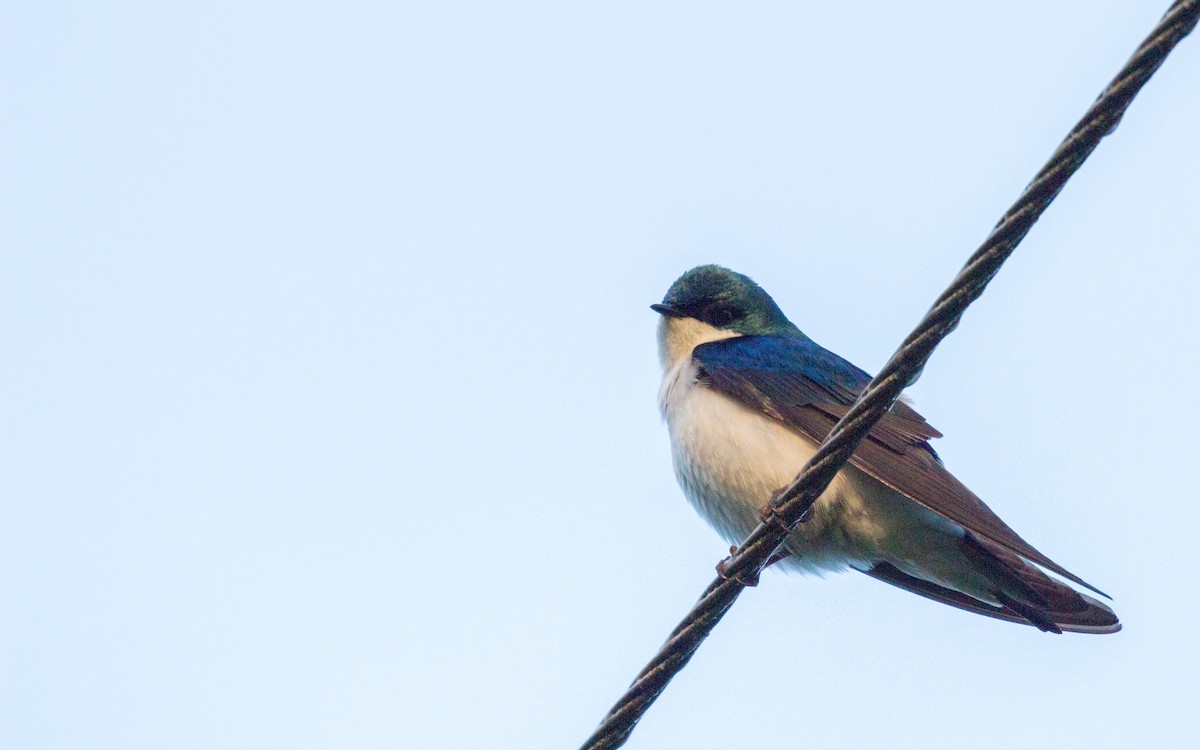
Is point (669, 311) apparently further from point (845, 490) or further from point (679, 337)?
point (845, 490)

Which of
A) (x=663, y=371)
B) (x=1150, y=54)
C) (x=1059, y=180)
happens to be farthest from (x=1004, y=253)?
(x=663, y=371)

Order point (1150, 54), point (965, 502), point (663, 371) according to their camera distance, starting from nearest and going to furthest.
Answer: point (1150, 54) → point (965, 502) → point (663, 371)

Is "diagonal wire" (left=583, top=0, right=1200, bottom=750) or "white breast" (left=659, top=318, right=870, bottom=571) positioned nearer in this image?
"diagonal wire" (left=583, top=0, right=1200, bottom=750)

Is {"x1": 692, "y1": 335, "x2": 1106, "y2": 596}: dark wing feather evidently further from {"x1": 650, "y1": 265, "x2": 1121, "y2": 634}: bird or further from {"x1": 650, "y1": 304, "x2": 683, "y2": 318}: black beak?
{"x1": 650, "y1": 304, "x2": 683, "y2": 318}: black beak

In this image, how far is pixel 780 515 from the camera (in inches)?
117

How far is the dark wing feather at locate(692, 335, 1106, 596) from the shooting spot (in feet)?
12.8

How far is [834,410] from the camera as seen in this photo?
4.65 m

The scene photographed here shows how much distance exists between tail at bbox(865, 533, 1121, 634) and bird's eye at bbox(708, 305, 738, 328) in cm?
171

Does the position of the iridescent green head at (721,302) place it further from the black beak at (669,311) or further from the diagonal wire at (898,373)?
the diagonal wire at (898,373)

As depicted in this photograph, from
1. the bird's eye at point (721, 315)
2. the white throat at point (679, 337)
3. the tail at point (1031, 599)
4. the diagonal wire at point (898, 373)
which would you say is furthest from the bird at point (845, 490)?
the diagonal wire at point (898, 373)

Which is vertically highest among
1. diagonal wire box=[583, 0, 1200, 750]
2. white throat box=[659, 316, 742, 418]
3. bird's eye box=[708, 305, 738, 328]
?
bird's eye box=[708, 305, 738, 328]

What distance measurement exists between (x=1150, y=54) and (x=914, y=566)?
2642mm

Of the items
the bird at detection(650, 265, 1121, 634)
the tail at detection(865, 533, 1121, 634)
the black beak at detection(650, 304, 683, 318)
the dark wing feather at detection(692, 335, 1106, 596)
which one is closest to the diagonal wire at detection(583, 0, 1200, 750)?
the dark wing feather at detection(692, 335, 1106, 596)

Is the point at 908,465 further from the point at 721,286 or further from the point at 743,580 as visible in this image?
the point at 721,286
